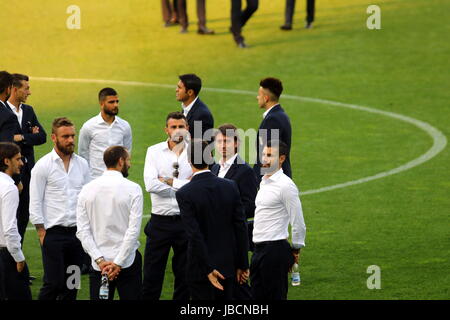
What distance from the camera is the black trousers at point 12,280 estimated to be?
921 centimetres

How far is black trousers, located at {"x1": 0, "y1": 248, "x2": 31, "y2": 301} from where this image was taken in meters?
9.21

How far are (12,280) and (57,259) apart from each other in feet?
1.62

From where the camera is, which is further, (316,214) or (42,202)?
(316,214)

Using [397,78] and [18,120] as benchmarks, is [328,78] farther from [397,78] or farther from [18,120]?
[18,120]

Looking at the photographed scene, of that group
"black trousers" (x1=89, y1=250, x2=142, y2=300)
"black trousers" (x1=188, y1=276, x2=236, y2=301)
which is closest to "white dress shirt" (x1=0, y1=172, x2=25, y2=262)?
"black trousers" (x1=89, y1=250, x2=142, y2=300)

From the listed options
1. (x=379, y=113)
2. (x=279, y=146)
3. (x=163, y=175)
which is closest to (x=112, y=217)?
(x=163, y=175)

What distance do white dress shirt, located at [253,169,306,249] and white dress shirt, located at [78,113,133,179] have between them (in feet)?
8.49

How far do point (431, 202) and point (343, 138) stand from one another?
4125 millimetres

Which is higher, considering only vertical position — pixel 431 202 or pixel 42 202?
pixel 42 202

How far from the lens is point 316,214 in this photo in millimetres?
14094

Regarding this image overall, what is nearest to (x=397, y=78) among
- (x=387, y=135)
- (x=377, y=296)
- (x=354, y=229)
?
(x=387, y=135)

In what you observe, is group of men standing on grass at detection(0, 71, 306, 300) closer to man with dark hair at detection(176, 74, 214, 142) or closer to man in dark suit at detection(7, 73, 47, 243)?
man with dark hair at detection(176, 74, 214, 142)

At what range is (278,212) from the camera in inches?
367

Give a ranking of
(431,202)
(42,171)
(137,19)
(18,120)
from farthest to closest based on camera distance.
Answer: (137,19) < (431,202) < (18,120) < (42,171)
